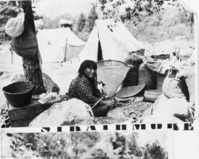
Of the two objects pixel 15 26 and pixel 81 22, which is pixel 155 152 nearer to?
pixel 81 22

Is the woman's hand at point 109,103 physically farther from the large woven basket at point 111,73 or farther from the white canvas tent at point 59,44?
the white canvas tent at point 59,44

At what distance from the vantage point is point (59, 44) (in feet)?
8.09

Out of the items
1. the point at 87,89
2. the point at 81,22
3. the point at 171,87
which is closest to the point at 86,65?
the point at 87,89

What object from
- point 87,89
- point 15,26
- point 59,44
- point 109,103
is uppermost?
point 15,26

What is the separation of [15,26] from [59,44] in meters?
0.38

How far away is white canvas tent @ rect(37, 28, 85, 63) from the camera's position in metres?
Answer: 2.44

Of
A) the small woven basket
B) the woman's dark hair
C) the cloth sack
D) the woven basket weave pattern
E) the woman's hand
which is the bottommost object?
the woman's hand

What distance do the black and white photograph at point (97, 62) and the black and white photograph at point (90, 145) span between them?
11 centimetres

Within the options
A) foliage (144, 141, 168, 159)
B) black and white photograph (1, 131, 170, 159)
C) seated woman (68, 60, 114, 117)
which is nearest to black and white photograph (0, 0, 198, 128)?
seated woman (68, 60, 114, 117)

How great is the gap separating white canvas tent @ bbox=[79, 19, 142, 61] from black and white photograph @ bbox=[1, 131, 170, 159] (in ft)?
2.09

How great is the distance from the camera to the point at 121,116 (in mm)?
2486

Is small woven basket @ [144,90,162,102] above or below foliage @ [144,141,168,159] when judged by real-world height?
above

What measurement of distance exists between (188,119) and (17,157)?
145 cm

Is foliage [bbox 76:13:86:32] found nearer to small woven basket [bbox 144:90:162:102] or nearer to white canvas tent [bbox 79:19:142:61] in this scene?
white canvas tent [bbox 79:19:142:61]
